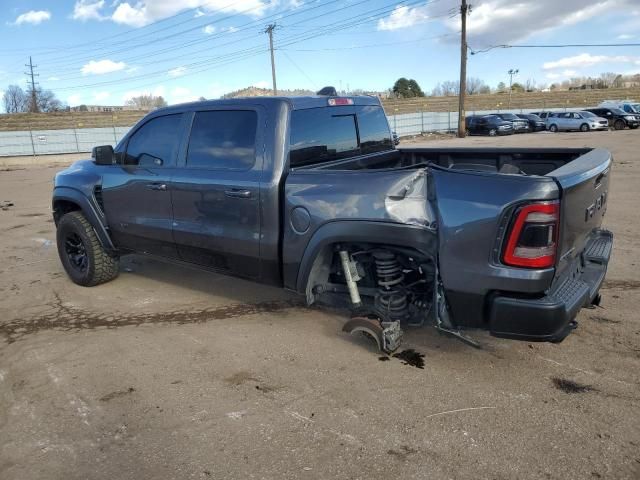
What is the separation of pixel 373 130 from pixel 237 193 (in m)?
1.60

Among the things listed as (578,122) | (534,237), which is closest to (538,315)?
(534,237)

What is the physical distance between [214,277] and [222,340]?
178 cm

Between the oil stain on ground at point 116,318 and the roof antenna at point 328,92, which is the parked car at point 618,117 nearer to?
the roof antenna at point 328,92

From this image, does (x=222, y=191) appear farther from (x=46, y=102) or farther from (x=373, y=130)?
(x=46, y=102)

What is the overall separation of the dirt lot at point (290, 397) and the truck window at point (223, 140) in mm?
1392

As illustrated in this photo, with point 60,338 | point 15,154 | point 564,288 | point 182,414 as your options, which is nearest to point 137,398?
point 182,414

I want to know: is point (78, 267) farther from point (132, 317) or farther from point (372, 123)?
point (372, 123)

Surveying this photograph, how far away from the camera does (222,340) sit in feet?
14.0

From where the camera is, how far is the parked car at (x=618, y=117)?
34.8 metres

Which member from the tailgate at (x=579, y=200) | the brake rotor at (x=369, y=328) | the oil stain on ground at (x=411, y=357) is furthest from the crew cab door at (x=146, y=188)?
the tailgate at (x=579, y=200)

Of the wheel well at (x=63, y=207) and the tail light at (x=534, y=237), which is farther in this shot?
the wheel well at (x=63, y=207)

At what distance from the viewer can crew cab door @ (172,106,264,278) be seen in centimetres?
404

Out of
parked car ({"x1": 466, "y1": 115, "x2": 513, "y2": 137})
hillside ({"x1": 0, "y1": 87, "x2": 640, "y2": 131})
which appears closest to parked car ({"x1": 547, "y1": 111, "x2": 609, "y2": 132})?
parked car ({"x1": 466, "y1": 115, "x2": 513, "y2": 137})

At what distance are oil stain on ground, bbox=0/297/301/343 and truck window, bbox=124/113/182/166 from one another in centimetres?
138
